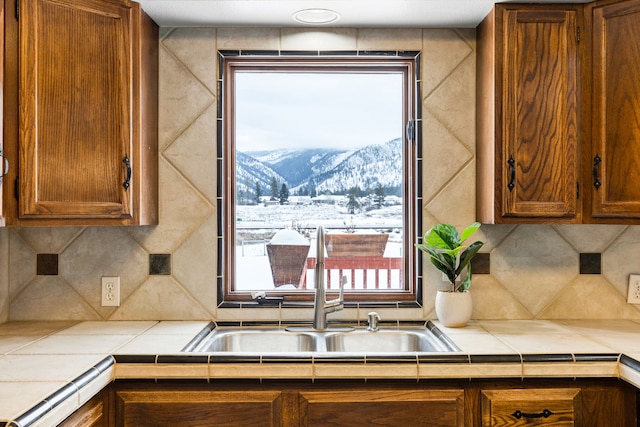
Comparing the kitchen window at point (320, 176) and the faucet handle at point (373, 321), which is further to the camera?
the kitchen window at point (320, 176)

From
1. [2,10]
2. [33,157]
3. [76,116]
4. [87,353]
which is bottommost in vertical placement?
[87,353]

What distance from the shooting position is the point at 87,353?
1.67 metres

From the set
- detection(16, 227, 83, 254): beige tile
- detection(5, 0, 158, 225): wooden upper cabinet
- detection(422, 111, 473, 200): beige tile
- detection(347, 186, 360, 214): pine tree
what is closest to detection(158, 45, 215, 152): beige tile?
detection(5, 0, 158, 225): wooden upper cabinet

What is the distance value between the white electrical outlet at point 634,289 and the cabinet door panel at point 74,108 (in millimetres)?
1957

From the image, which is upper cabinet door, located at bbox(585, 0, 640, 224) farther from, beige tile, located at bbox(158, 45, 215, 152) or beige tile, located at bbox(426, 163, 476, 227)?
beige tile, located at bbox(158, 45, 215, 152)

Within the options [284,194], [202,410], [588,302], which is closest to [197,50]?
[284,194]

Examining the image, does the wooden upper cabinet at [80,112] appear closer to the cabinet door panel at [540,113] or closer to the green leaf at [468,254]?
the green leaf at [468,254]

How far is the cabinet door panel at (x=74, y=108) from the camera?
1.81m

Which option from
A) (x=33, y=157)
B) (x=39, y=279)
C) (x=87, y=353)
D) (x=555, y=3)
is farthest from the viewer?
(x=39, y=279)

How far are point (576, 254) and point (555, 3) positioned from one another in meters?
0.97

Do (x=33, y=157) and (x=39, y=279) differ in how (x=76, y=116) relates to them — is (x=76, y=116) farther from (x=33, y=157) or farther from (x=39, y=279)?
(x=39, y=279)

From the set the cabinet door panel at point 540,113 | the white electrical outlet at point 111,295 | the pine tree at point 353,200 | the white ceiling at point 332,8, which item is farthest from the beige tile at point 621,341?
the white electrical outlet at point 111,295

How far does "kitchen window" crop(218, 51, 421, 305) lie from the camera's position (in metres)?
2.34

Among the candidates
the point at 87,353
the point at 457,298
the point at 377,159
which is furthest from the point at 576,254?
the point at 87,353
